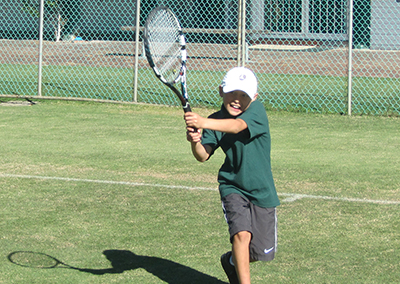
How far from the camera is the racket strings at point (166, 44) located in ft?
13.9

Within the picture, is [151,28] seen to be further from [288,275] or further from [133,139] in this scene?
[133,139]

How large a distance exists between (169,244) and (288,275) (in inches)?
40.3

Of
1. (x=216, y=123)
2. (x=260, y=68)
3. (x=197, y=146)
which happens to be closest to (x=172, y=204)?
(x=197, y=146)

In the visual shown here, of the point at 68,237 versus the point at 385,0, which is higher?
the point at 385,0

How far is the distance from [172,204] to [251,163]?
2.08 meters

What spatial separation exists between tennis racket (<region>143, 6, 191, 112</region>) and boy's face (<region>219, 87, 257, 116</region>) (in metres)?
0.49

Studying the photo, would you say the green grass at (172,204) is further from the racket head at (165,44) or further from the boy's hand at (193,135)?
the racket head at (165,44)

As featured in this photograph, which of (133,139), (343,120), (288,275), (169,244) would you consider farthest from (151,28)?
(343,120)

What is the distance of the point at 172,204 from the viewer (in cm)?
557

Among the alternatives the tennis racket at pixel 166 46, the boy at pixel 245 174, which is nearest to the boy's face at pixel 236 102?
the boy at pixel 245 174

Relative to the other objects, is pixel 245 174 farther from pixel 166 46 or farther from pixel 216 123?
pixel 166 46

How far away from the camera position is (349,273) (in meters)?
4.02

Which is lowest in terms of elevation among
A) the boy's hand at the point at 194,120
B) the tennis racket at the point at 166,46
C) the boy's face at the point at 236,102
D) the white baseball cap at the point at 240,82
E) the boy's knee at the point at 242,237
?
the boy's knee at the point at 242,237

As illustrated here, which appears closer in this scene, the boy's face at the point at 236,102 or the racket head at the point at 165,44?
the boy's face at the point at 236,102
